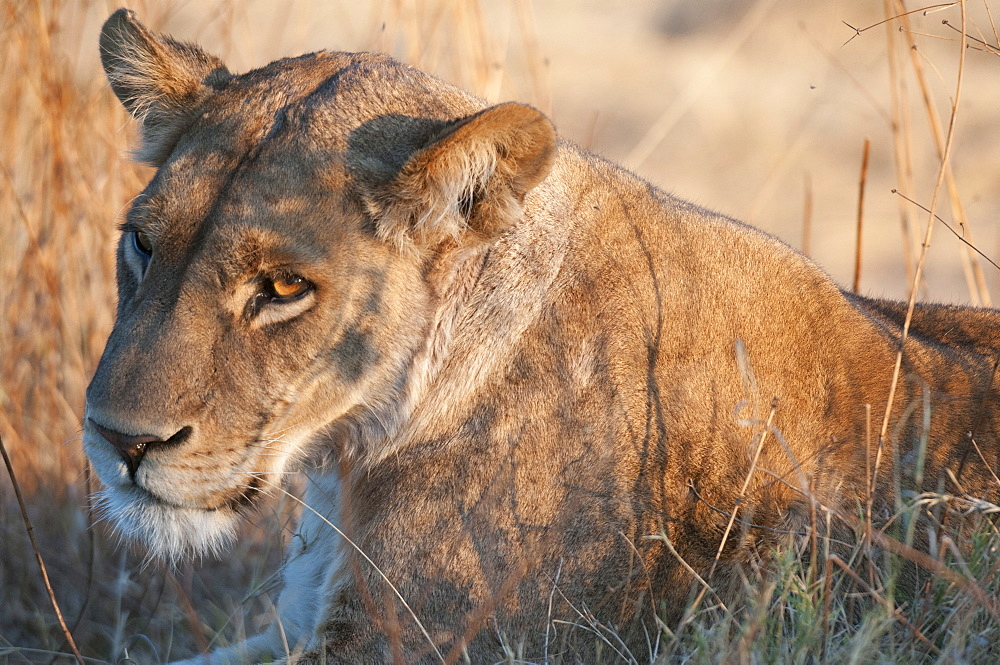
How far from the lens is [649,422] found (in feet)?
9.16

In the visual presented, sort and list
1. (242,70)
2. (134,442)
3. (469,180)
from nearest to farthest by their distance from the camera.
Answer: (134,442) < (469,180) < (242,70)

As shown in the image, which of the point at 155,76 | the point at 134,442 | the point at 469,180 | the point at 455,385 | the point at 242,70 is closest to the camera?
the point at 134,442

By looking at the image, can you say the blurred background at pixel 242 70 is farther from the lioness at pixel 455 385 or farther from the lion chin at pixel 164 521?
the lioness at pixel 455 385

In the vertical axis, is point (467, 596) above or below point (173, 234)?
below

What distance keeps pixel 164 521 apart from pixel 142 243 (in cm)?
76

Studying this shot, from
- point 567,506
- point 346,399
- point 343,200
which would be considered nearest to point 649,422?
point 567,506

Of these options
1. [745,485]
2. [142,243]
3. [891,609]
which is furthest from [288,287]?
[891,609]

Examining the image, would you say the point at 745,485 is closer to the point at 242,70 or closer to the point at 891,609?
the point at 891,609

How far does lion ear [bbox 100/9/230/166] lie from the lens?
302cm

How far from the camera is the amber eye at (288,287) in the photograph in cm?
267

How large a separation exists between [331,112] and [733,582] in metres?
1.64

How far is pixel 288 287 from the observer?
268 centimetres

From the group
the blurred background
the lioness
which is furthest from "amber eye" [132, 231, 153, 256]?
the blurred background

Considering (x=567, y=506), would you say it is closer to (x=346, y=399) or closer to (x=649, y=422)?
(x=649, y=422)
